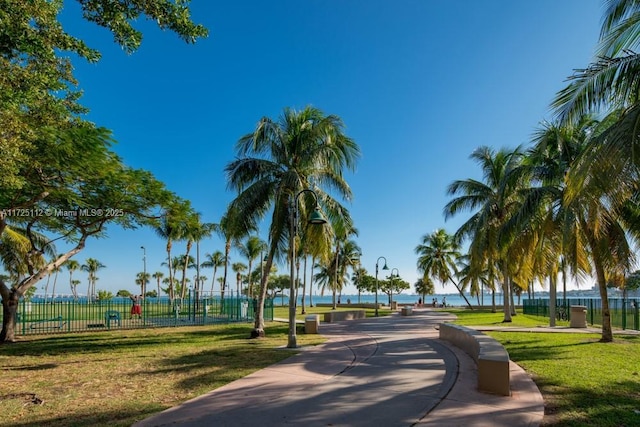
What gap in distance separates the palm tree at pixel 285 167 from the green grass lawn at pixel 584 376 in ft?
29.0

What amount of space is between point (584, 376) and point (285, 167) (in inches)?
480

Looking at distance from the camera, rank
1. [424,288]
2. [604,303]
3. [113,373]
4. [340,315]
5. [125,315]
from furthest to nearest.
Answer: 1. [424,288]
2. [340,315]
3. [125,315]
4. [604,303]
5. [113,373]

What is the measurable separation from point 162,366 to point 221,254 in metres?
58.4

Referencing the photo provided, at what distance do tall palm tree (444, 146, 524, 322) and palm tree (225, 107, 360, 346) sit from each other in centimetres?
839

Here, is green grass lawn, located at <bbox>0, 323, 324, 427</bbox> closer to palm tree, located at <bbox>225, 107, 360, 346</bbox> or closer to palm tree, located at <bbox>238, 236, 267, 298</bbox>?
palm tree, located at <bbox>225, 107, 360, 346</bbox>

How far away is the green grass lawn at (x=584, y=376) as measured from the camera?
567cm

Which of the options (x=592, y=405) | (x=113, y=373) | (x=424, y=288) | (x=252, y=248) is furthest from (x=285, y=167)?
(x=424, y=288)

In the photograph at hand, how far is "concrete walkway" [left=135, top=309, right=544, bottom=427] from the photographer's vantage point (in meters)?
5.45

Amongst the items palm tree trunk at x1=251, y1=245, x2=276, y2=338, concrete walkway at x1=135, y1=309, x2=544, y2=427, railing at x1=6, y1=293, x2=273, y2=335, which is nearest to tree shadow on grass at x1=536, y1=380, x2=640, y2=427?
concrete walkway at x1=135, y1=309, x2=544, y2=427

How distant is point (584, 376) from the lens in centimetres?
814

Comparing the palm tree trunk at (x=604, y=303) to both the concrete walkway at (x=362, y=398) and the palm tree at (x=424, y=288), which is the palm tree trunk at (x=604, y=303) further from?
the palm tree at (x=424, y=288)

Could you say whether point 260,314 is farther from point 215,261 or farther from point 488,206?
point 215,261

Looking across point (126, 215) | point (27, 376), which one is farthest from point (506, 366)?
point (126, 215)

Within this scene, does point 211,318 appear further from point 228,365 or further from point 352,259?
point 352,259
